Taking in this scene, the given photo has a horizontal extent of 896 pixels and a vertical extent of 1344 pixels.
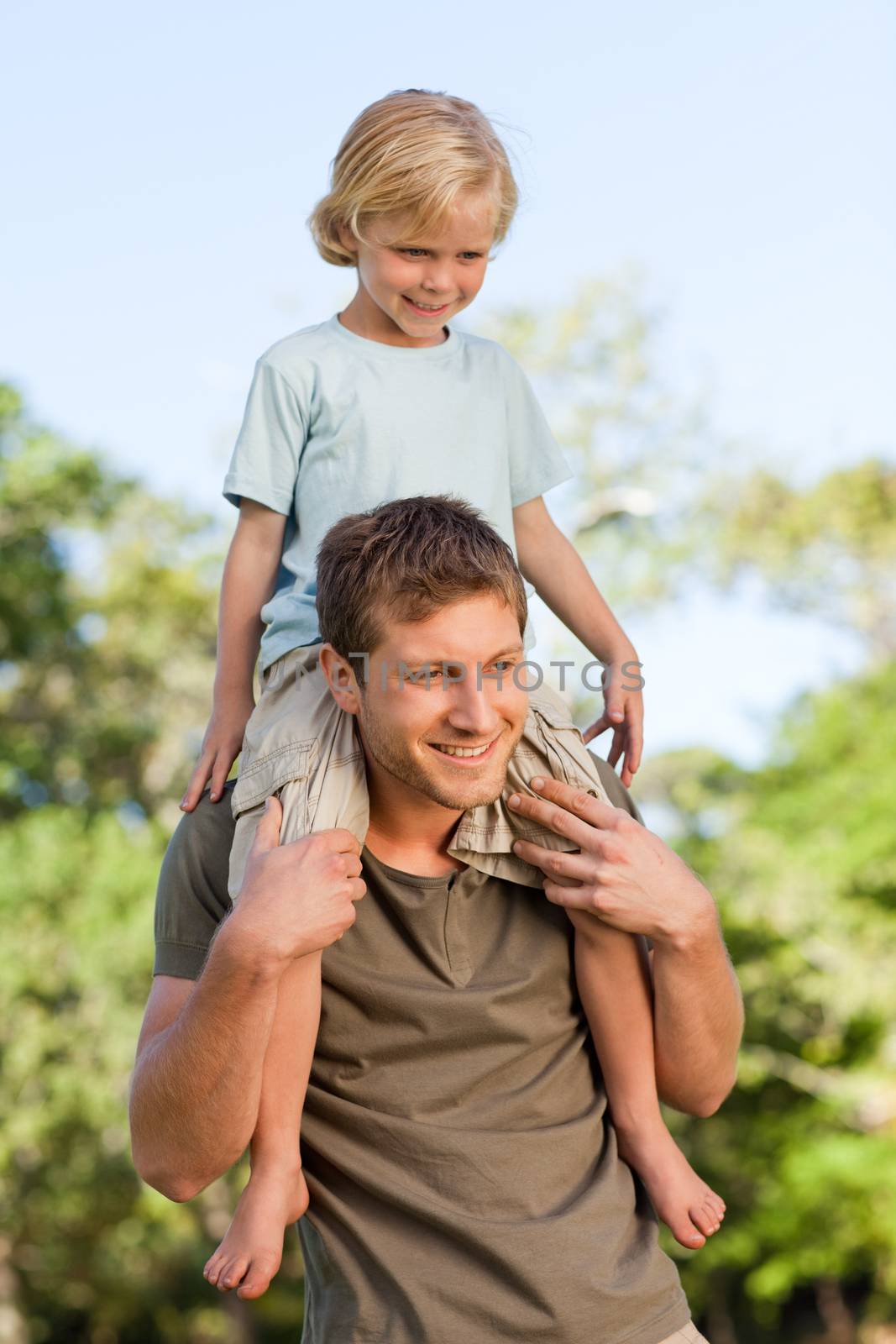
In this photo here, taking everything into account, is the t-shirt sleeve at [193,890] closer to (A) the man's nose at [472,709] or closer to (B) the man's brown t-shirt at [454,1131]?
(B) the man's brown t-shirt at [454,1131]

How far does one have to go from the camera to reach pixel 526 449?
8.99 ft

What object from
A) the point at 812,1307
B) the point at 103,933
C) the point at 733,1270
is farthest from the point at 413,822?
the point at 812,1307

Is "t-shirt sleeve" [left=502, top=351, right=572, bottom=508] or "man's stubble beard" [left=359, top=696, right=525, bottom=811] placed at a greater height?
"t-shirt sleeve" [left=502, top=351, right=572, bottom=508]

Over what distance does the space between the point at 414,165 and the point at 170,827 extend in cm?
1295

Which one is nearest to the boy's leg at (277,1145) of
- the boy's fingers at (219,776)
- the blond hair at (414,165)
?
the boy's fingers at (219,776)

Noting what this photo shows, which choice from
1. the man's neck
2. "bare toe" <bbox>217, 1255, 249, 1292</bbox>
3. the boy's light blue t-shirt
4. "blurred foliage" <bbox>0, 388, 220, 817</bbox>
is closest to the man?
the man's neck

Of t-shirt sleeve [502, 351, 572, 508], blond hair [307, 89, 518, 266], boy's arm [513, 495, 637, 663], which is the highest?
blond hair [307, 89, 518, 266]

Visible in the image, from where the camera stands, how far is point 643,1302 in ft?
7.13

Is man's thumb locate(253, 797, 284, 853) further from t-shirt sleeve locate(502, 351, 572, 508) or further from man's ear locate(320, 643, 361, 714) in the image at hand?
t-shirt sleeve locate(502, 351, 572, 508)

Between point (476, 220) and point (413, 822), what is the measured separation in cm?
107

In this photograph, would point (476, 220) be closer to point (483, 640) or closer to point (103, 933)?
point (483, 640)

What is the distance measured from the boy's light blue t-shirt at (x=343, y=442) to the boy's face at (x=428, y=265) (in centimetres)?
8

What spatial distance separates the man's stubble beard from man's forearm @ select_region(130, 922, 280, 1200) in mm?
348

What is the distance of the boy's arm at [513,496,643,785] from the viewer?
8.91 ft
